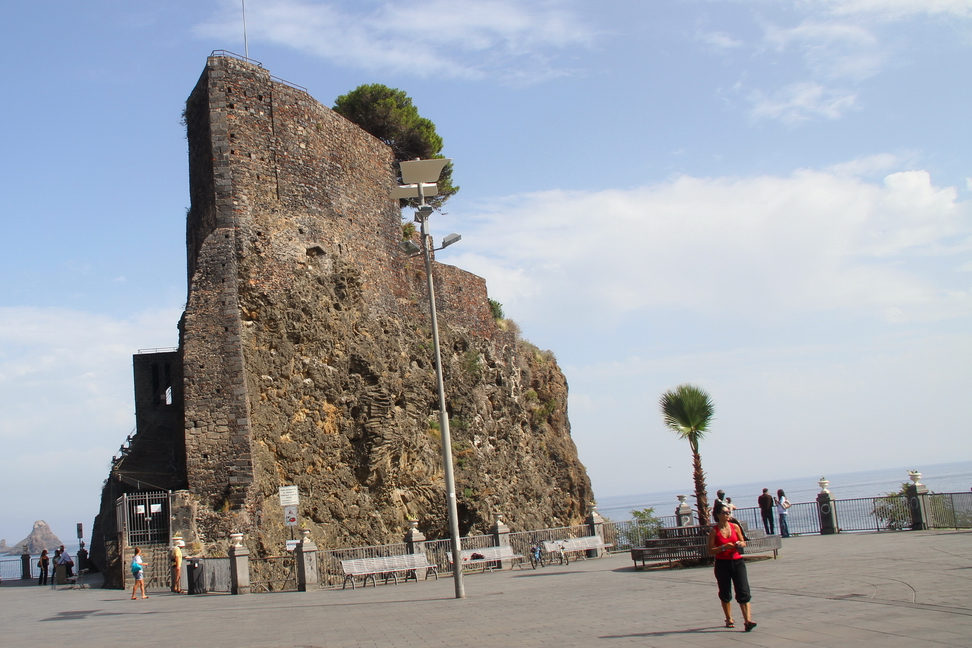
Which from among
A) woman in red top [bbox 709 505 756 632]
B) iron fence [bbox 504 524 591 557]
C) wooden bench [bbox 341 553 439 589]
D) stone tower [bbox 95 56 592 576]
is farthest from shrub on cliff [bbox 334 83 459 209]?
woman in red top [bbox 709 505 756 632]

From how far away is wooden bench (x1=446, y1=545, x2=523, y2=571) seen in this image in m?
20.2

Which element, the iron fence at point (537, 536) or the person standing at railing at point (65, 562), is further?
the person standing at railing at point (65, 562)

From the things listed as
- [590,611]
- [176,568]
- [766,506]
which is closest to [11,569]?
[176,568]

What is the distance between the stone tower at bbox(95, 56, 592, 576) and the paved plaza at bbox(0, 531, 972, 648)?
5.72 m

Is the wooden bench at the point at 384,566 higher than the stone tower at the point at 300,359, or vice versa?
the stone tower at the point at 300,359

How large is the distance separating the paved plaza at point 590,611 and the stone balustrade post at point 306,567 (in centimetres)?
81

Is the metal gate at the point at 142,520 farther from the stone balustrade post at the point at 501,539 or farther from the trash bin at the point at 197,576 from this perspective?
the stone balustrade post at the point at 501,539

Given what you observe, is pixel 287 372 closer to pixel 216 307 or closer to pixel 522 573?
pixel 216 307

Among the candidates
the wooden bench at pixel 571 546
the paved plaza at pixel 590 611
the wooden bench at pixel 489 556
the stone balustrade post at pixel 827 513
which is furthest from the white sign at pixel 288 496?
the stone balustrade post at pixel 827 513

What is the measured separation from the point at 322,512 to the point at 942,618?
1885 centimetres

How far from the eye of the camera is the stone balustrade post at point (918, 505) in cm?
1997

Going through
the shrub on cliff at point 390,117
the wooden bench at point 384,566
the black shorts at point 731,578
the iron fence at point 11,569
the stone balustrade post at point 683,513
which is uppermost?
the shrub on cliff at point 390,117

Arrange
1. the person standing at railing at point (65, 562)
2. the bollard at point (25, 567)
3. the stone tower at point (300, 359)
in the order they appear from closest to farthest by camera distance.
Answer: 1. the stone tower at point (300, 359)
2. the person standing at railing at point (65, 562)
3. the bollard at point (25, 567)

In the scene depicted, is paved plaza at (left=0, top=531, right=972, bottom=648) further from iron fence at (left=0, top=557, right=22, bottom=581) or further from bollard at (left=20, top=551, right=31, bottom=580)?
iron fence at (left=0, top=557, right=22, bottom=581)
